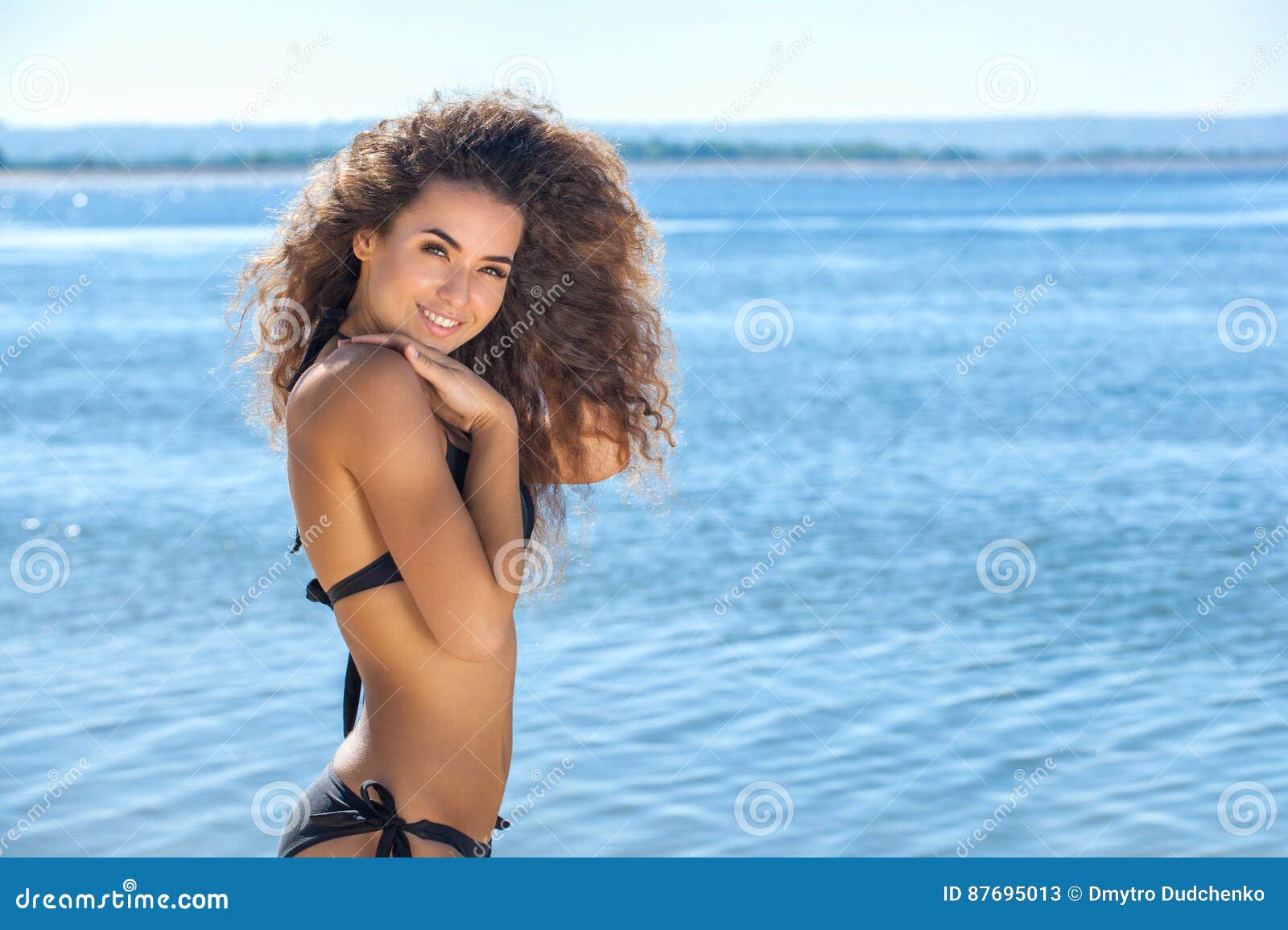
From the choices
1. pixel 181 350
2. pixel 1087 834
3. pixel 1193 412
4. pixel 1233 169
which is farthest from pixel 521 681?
pixel 1233 169

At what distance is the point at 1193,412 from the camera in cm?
1173

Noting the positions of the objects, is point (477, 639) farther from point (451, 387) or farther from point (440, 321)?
point (440, 321)

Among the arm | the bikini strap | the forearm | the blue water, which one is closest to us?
the arm

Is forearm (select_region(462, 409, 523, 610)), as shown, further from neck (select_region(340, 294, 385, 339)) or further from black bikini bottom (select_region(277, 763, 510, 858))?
black bikini bottom (select_region(277, 763, 510, 858))

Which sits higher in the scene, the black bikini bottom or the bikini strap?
the bikini strap

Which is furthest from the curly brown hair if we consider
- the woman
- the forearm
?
the forearm

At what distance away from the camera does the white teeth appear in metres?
2.28

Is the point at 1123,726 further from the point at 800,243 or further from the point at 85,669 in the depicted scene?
the point at 800,243

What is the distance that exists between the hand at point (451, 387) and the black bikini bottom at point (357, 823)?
1.94ft

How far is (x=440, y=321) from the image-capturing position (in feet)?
7.50

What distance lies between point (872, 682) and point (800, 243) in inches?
1117

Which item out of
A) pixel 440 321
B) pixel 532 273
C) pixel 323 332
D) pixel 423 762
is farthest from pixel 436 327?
pixel 423 762

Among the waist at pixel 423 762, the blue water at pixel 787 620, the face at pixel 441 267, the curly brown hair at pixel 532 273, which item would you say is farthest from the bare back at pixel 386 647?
the blue water at pixel 787 620

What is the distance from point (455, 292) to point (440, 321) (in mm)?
54
